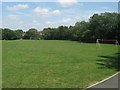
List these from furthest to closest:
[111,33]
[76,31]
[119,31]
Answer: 1. [76,31]
2. [111,33]
3. [119,31]

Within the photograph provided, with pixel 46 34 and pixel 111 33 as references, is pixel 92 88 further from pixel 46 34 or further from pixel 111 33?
pixel 46 34

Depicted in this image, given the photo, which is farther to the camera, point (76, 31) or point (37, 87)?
point (76, 31)

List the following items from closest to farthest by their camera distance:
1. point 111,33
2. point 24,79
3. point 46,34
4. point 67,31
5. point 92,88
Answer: point 92,88 < point 24,79 < point 111,33 < point 67,31 < point 46,34

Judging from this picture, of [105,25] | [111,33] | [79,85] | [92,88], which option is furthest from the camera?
[105,25]

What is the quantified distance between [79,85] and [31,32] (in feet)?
419

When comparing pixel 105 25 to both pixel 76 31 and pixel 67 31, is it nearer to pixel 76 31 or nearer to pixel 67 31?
pixel 76 31

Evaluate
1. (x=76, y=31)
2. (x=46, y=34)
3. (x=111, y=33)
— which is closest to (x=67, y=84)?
(x=111, y=33)

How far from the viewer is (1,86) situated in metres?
6.82

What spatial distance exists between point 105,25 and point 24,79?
61366 millimetres

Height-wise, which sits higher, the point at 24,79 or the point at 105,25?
the point at 105,25

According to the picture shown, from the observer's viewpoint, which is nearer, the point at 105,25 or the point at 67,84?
the point at 67,84

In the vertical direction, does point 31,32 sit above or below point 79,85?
above

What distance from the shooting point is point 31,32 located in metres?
132

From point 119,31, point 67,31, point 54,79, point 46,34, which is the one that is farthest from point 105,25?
point 46,34
